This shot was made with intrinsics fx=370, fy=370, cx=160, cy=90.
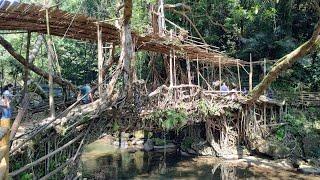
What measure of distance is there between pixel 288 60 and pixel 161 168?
7.05 m

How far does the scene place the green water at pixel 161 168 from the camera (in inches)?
584

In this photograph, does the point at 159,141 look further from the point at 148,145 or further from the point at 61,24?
the point at 61,24

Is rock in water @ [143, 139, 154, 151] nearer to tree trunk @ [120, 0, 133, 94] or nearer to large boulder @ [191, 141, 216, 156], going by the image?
large boulder @ [191, 141, 216, 156]

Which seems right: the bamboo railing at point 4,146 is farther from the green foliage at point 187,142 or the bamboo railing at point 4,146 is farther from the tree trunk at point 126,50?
the green foliage at point 187,142

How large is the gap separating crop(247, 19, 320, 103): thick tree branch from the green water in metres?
3.38

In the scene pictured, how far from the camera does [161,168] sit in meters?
16.4

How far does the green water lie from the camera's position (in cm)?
1484

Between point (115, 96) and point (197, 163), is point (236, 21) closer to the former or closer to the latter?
point (197, 163)

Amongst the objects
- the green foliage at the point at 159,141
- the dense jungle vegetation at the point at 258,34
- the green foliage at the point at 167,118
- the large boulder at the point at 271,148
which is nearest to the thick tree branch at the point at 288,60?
the large boulder at the point at 271,148

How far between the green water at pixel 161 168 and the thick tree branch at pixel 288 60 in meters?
3.38

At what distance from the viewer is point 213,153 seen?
1848cm

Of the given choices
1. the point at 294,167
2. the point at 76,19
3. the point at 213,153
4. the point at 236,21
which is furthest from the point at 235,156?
the point at 76,19

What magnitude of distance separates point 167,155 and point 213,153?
234 cm

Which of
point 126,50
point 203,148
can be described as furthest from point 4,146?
point 203,148
